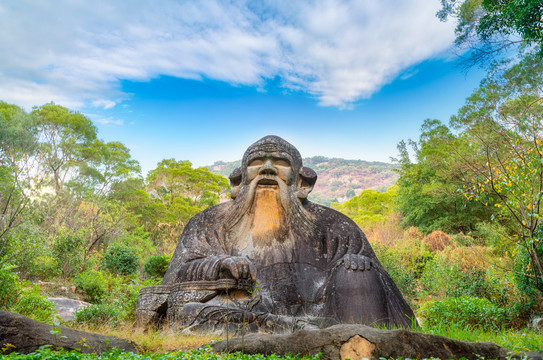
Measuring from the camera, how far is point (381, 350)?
2.62 meters

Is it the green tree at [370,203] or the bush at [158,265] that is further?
the green tree at [370,203]

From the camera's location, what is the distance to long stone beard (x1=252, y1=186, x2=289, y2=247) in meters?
5.63

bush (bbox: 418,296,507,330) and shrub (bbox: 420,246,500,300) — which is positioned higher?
shrub (bbox: 420,246,500,300)

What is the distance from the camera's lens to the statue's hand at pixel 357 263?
467 centimetres

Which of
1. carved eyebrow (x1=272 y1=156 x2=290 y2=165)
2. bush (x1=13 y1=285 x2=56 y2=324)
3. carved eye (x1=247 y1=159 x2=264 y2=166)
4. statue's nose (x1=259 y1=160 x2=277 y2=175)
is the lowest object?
bush (x1=13 y1=285 x2=56 y2=324)

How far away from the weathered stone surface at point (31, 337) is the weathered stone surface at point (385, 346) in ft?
5.41

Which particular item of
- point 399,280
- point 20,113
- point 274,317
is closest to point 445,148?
point 399,280

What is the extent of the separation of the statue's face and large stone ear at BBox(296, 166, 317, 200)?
0.27 metres

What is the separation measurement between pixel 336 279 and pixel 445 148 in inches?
693

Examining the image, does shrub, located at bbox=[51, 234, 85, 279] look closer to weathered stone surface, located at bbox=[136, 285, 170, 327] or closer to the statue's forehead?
weathered stone surface, located at bbox=[136, 285, 170, 327]

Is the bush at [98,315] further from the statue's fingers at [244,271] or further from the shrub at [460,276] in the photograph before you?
the shrub at [460,276]

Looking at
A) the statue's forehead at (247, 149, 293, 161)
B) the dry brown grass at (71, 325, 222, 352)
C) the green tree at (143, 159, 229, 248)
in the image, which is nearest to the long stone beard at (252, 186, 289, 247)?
the statue's forehead at (247, 149, 293, 161)

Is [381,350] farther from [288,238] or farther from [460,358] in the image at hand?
[288,238]

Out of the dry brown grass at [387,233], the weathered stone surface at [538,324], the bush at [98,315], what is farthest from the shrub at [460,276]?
A: the bush at [98,315]
